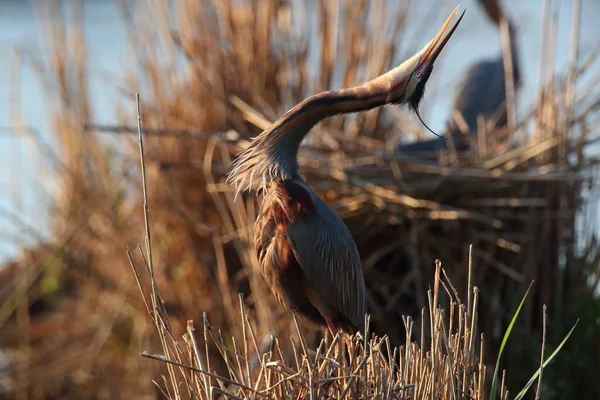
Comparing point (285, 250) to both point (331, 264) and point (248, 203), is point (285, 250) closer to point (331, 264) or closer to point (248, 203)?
point (331, 264)

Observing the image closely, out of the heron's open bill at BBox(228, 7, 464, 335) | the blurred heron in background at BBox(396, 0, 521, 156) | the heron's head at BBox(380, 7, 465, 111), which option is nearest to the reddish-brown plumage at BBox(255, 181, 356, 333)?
the heron's open bill at BBox(228, 7, 464, 335)

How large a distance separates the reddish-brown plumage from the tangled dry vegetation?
2.15 feet

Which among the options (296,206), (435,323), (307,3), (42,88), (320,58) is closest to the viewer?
(435,323)

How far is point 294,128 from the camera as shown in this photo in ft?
7.93

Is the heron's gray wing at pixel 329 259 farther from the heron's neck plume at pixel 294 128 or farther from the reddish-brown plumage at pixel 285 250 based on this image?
the heron's neck plume at pixel 294 128

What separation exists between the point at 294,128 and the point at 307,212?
0.22 m

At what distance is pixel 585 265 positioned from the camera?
4129 mm

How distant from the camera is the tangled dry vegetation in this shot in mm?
3996

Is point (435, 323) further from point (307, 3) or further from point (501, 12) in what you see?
point (501, 12)

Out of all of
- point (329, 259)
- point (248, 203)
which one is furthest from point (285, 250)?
point (248, 203)

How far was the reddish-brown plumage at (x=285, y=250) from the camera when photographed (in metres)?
2.47

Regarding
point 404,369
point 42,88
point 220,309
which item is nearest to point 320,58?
point 220,309

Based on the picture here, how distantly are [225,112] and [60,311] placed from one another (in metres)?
1.98

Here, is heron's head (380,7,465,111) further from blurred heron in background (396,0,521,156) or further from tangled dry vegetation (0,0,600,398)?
blurred heron in background (396,0,521,156)
